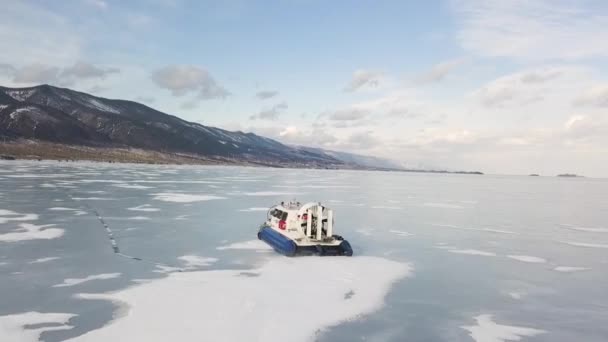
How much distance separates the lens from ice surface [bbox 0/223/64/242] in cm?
2498

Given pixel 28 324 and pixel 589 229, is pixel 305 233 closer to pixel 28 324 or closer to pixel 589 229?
pixel 28 324

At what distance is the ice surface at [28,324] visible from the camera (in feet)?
39.3

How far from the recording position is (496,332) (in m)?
13.7

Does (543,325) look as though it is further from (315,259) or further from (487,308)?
(315,259)

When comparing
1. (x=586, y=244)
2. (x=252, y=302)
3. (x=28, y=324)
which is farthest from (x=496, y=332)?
(x=586, y=244)

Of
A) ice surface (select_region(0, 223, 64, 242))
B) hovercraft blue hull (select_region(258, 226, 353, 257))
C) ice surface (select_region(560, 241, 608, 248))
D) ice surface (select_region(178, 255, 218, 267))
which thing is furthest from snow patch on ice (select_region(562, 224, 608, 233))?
ice surface (select_region(0, 223, 64, 242))

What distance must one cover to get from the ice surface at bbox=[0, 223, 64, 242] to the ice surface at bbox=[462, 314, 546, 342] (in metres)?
22.7

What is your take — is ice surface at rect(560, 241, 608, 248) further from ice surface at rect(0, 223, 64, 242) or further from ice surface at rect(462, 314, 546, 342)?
ice surface at rect(0, 223, 64, 242)

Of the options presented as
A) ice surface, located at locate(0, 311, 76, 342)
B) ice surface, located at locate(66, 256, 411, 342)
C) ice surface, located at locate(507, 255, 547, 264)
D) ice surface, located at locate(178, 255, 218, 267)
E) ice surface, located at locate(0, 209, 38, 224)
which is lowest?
ice surface, located at locate(0, 311, 76, 342)

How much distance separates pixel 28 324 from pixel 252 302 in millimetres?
6565

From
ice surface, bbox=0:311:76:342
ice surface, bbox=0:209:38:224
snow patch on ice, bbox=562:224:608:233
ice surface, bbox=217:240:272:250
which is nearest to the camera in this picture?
ice surface, bbox=0:311:76:342

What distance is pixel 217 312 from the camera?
14.3 m

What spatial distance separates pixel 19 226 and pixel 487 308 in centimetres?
2720

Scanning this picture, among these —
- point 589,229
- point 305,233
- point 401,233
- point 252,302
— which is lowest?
point 252,302
